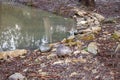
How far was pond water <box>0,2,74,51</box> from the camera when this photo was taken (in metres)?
8.27

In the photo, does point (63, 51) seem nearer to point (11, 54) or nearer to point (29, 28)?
point (11, 54)

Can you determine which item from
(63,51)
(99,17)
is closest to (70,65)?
(63,51)

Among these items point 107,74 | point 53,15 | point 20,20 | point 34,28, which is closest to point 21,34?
point 34,28

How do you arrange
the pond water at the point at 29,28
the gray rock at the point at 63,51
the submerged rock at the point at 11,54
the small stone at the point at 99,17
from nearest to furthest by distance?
the gray rock at the point at 63,51 < the submerged rock at the point at 11,54 < the pond water at the point at 29,28 < the small stone at the point at 99,17

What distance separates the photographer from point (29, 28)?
31.7 ft

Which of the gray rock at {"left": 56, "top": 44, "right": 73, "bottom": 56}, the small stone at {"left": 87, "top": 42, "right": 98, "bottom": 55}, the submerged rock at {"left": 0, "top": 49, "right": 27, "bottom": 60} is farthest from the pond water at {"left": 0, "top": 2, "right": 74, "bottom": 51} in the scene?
the small stone at {"left": 87, "top": 42, "right": 98, "bottom": 55}

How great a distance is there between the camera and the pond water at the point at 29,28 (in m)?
8.27

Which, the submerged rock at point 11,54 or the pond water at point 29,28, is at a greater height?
the submerged rock at point 11,54

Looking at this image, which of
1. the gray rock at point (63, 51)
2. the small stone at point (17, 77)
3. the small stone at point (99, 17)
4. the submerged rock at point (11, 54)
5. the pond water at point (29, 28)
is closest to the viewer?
the small stone at point (17, 77)

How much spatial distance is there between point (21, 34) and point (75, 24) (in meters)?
2.12

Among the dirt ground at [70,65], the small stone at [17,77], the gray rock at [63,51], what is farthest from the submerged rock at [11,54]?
the small stone at [17,77]

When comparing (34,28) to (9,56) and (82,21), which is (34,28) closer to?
(82,21)

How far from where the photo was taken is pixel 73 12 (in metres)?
11.6

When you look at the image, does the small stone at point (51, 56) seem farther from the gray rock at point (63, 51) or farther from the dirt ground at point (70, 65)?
the gray rock at point (63, 51)
